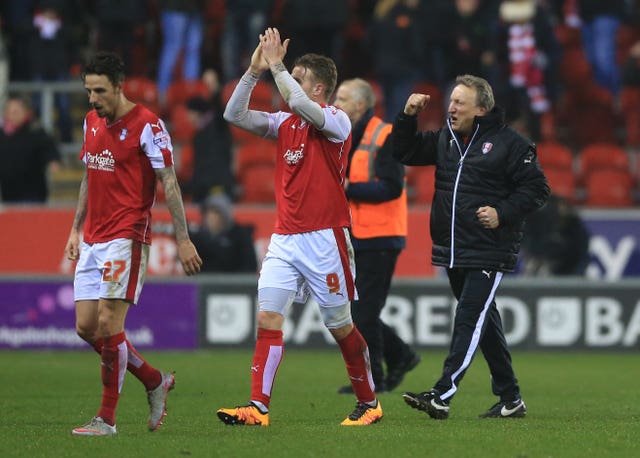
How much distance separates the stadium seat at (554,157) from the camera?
61.4ft

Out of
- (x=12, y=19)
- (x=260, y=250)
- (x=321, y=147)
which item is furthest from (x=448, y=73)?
(x=321, y=147)

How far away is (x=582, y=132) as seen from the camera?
66.1 feet

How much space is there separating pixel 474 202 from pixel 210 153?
29.0 feet

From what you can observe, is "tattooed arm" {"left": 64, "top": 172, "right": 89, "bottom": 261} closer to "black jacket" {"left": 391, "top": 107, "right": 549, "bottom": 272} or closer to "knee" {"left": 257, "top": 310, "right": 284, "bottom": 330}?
"knee" {"left": 257, "top": 310, "right": 284, "bottom": 330}

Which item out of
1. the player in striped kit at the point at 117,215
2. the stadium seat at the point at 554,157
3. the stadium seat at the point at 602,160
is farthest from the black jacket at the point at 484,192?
the stadium seat at the point at 602,160

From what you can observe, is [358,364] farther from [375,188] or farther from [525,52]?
[525,52]

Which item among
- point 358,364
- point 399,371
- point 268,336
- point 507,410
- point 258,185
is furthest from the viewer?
point 258,185

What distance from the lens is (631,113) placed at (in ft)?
66.1

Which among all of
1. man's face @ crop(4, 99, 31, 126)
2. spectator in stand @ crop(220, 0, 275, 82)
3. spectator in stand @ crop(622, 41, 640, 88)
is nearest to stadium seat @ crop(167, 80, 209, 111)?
spectator in stand @ crop(220, 0, 275, 82)

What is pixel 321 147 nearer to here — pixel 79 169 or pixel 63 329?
pixel 63 329

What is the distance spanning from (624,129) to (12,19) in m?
9.33

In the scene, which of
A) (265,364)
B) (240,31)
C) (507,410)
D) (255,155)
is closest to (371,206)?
(507,410)

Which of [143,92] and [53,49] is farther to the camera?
[143,92]

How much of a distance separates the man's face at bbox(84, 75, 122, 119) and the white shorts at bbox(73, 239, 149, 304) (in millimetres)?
767
